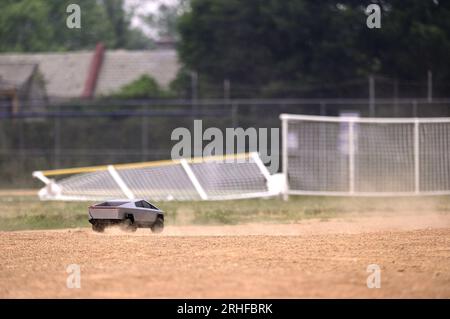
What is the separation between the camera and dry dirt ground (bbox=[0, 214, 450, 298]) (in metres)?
10.4

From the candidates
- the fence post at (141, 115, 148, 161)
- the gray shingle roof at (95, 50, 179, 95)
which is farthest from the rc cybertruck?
the gray shingle roof at (95, 50, 179, 95)

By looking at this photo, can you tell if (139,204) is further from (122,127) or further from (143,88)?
(143,88)

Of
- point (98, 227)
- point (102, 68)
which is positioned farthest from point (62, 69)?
point (98, 227)

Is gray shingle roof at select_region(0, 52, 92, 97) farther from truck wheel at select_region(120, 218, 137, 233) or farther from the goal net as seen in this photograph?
truck wheel at select_region(120, 218, 137, 233)

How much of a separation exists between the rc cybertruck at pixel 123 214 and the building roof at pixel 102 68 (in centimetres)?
3713

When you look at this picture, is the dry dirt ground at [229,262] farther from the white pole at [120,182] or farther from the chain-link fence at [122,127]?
the chain-link fence at [122,127]

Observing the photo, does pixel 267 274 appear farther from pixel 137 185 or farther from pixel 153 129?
pixel 153 129

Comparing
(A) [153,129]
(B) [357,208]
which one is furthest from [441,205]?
(A) [153,129]

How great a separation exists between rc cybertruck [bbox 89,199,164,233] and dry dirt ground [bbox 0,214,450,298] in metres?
0.26

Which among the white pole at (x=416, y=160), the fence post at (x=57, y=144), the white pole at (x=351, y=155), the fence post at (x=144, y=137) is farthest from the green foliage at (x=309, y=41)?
the white pole at (x=351, y=155)

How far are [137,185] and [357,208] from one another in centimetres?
637

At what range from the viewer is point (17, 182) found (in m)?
33.7

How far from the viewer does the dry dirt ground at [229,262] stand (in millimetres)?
10375

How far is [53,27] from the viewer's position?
68.1m
